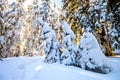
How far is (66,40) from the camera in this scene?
59.6 feet

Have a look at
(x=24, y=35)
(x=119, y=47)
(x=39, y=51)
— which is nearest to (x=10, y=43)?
(x=24, y=35)

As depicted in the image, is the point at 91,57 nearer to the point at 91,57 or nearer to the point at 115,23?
the point at 91,57

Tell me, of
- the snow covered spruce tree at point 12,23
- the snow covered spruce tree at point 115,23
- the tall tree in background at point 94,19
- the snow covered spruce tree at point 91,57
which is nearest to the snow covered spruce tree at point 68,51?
the snow covered spruce tree at point 91,57

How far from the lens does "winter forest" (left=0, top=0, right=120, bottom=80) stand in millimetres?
14078

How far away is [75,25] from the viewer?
24109mm

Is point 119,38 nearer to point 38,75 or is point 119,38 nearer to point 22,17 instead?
point 38,75

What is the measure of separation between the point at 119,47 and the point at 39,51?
79.4ft

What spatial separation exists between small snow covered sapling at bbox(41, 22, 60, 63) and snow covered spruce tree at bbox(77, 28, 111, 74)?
3463 millimetres

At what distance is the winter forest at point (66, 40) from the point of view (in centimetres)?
1408

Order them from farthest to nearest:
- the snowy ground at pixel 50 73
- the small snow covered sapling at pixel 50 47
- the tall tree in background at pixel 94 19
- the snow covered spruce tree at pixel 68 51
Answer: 1. the tall tree in background at pixel 94 19
2. the small snow covered sapling at pixel 50 47
3. the snow covered spruce tree at pixel 68 51
4. the snowy ground at pixel 50 73

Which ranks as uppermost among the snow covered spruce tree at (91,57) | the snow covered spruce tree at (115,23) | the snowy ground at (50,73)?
the snow covered spruce tree at (115,23)

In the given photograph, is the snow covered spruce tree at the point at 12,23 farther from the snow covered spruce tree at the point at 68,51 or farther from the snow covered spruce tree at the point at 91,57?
the snow covered spruce tree at the point at 91,57

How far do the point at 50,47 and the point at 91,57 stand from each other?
220 inches

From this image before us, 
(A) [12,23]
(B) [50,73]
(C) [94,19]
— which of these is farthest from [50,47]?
(A) [12,23]
